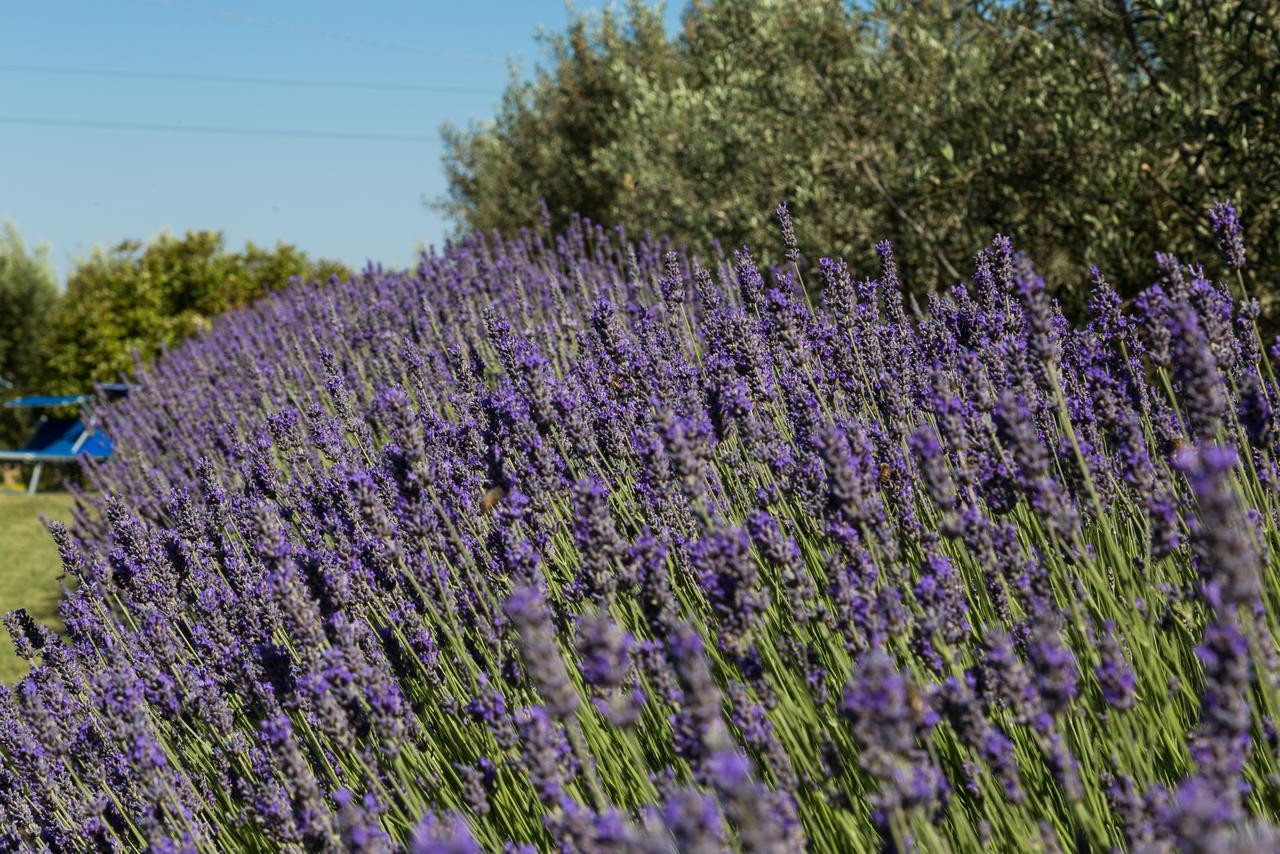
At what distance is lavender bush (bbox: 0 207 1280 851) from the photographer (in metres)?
1.91

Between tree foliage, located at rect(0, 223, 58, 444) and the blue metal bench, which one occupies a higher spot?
tree foliage, located at rect(0, 223, 58, 444)

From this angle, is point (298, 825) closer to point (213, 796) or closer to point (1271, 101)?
point (213, 796)

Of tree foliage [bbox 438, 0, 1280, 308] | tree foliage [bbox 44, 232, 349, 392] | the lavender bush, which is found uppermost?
tree foliage [bbox 44, 232, 349, 392]

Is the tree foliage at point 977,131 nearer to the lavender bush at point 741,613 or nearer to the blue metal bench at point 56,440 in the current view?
the lavender bush at point 741,613

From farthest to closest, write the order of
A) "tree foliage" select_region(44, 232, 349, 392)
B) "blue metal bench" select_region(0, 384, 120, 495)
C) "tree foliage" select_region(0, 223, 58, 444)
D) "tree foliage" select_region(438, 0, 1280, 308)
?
1. "tree foliage" select_region(0, 223, 58, 444)
2. "tree foliage" select_region(44, 232, 349, 392)
3. "blue metal bench" select_region(0, 384, 120, 495)
4. "tree foliage" select_region(438, 0, 1280, 308)

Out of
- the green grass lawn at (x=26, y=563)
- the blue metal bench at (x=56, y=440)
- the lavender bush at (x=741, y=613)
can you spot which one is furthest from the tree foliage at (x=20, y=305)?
the lavender bush at (x=741, y=613)

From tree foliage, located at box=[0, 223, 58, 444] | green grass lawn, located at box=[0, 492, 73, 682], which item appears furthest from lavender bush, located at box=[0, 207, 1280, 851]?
tree foliage, located at box=[0, 223, 58, 444]

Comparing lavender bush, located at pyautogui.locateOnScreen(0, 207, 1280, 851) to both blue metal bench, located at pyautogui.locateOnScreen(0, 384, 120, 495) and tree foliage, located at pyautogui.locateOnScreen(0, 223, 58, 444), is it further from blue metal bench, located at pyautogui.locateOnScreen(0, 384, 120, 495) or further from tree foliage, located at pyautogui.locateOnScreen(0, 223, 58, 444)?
tree foliage, located at pyautogui.locateOnScreen(0, 223, 58, 444)

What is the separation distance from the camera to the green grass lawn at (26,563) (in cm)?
859

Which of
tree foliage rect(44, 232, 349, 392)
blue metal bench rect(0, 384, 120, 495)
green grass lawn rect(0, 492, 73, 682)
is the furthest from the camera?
tree foliage rect(44, 232, 349, 392)

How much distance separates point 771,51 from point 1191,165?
3970 mm

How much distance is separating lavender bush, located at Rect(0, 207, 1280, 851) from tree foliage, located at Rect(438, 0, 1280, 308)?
115 inches

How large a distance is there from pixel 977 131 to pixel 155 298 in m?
15.0

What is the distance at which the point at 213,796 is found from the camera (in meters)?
3.61
